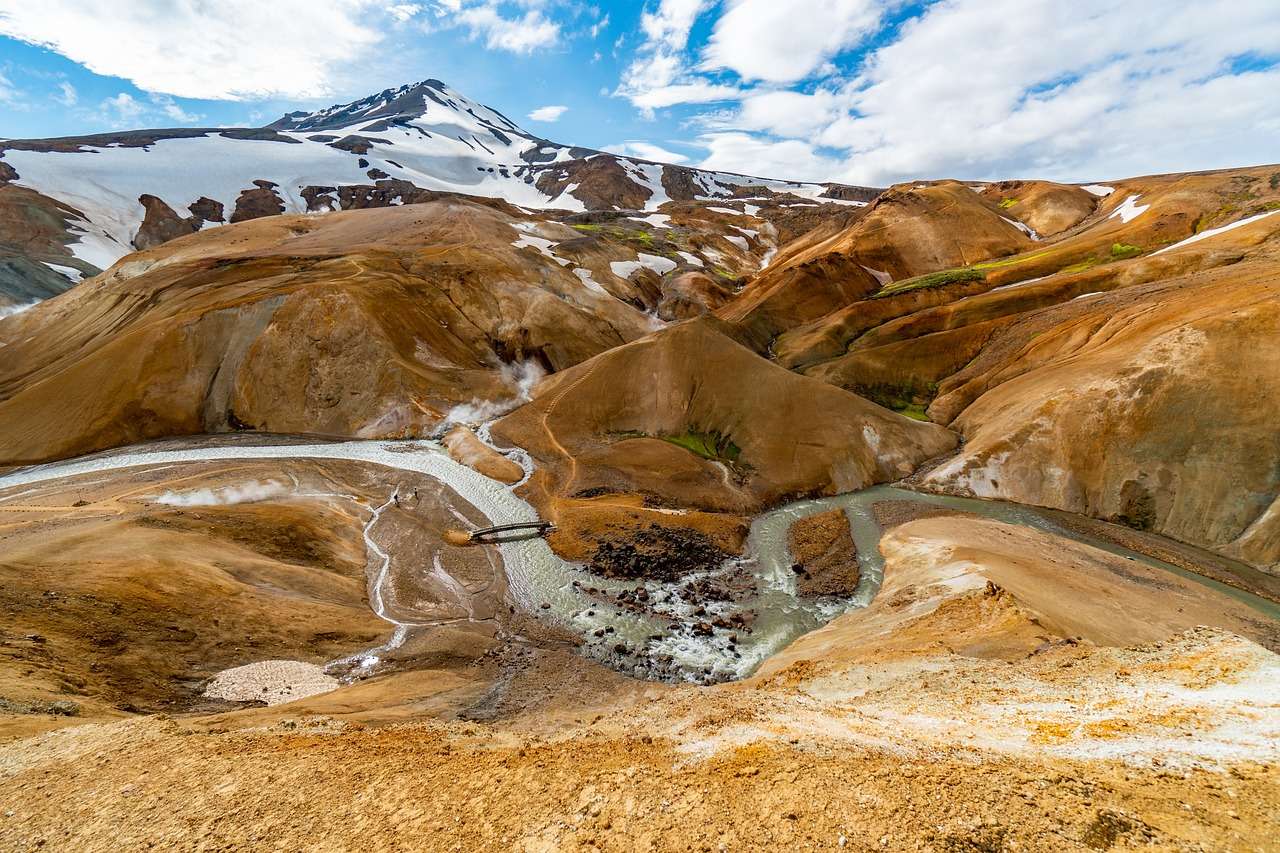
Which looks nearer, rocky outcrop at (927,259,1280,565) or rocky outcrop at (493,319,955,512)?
rocky outcrop at (927,259,1280,565)

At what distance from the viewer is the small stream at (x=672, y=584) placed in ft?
75.5

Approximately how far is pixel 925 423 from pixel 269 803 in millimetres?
47617

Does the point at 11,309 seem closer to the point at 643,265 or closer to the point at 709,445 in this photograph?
the point at 643,265

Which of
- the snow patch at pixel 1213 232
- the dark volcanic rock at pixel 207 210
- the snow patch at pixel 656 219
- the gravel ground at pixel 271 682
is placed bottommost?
the gravel ground at pixel 271 682

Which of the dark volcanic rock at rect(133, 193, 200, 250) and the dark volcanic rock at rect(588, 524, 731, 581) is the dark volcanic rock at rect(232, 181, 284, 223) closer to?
the dark volcanic rock at rect(133, 193, 200, 250)

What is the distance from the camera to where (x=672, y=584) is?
28188mm

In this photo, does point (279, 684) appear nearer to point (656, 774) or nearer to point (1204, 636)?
point (656, 774)

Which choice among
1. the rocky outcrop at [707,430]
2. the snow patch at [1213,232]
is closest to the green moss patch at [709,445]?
the rocky outcrop at [707,430]

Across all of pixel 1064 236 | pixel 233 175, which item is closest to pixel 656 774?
pixel 1064 236

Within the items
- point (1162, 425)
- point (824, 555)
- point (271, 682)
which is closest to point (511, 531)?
point (271, 682)

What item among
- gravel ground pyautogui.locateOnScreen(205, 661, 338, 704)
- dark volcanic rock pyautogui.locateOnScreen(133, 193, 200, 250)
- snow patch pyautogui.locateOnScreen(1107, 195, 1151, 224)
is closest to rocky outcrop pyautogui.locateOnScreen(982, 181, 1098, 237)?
snow patch pyautogui.locateOnScreen(1107, 195, 1151, 224)

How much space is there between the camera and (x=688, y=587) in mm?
27953

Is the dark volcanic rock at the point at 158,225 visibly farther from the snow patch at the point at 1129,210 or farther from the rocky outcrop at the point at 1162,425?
the snow patch at the point at 1129,210

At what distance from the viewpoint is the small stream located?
23016mm
